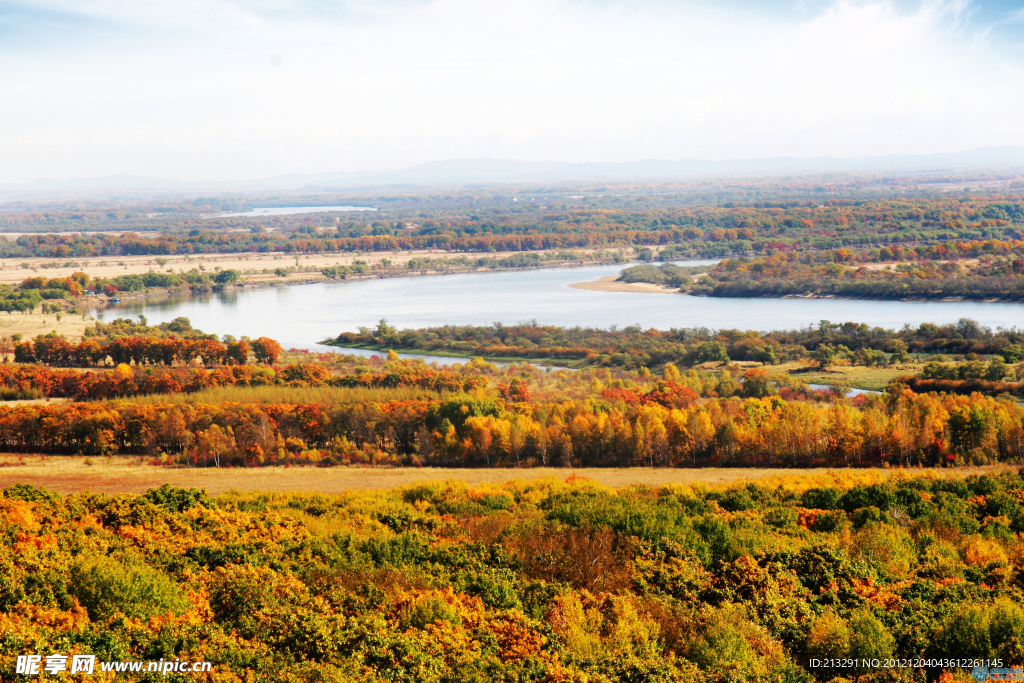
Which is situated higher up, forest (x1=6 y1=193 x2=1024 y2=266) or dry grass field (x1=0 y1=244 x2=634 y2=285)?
forest (x1=6 y1=193 x2=1024 y2=266)

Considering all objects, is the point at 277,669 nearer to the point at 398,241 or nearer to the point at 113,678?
the point at 113,678

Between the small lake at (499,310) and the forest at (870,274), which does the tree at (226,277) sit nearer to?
the small lake at (499,310)

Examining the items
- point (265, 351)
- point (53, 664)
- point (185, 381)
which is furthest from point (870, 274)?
point (53, 664)

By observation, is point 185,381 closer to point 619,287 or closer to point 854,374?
point 854,374

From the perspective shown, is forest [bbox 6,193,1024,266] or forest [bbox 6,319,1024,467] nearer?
forest [bbox 6,319,1024,467]

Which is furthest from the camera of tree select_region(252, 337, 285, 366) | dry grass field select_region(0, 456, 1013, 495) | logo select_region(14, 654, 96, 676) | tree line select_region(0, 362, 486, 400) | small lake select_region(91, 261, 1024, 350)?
small lake select_region(91, 261, 1024, 350)

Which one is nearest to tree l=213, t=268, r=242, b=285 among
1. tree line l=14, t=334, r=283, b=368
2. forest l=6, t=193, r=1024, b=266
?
forest l=6, t=193, r=1024, b=266

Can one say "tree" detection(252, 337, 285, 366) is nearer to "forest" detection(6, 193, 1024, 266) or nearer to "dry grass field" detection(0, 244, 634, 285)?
Result: "dry grass field" detection(0, 244, 634, 285)
